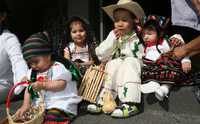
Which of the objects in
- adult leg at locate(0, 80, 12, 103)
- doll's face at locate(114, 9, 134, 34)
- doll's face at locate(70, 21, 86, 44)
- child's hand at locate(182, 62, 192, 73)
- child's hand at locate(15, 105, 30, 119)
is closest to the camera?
child's hand at locate(15, 105, 30, 119)

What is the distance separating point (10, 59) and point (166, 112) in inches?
61.8

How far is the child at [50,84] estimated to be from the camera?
4.12 meters

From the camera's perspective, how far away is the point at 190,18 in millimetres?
4160

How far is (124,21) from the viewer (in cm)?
456

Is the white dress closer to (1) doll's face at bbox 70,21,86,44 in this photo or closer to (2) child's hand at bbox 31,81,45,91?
(1) doll's face at bbox 70,21,86,44

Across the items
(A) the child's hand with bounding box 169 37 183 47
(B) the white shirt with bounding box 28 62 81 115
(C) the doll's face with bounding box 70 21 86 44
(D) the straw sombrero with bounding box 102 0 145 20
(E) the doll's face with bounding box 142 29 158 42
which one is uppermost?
(D) the straw sombrero with bounding box 102 0 145 20

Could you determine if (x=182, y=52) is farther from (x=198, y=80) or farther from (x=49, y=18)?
(x=49, y=18)

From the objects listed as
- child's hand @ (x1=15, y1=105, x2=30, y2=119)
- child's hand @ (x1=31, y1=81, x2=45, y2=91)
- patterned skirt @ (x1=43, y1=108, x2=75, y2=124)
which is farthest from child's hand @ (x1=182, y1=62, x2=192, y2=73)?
child's hand @ (x1=15, y1=105, x2=30, y2=119)

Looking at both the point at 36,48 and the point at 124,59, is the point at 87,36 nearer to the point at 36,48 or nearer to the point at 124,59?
the point at 124,59

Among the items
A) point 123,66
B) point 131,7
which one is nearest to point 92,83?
point 123,66

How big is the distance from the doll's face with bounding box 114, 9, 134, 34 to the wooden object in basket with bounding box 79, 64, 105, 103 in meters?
0.42

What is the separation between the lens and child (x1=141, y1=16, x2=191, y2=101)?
416 cm

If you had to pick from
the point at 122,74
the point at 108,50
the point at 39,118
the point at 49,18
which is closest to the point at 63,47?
the point at 108,50

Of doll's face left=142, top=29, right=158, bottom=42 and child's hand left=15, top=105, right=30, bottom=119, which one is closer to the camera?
child's hand left=15, top=105, right=30, bottom=119
